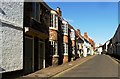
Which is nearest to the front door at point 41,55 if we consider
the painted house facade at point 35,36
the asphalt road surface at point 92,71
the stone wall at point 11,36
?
the painted house facade at point 35,36

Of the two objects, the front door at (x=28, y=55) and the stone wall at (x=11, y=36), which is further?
the front door at (x=28, y=55)

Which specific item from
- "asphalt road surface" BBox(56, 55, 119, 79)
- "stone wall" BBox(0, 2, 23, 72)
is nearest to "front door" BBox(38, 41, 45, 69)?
"asphalt road surface" BBox(56, 55, 119, 79)

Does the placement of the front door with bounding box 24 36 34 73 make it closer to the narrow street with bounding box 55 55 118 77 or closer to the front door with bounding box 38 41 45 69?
the narrow street with bounding box 55 55 118 77

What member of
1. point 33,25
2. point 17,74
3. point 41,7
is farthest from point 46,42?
point 17,74

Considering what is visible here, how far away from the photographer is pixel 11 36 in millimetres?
15469

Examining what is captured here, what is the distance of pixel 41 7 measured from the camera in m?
24.1

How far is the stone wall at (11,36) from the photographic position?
14273mm

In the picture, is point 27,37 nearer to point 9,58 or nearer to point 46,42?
point 9,58

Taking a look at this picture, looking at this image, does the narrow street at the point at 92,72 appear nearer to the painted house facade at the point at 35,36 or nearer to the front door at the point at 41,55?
the painted house facade at the point at 35,36

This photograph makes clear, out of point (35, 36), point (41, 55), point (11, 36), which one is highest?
point (35, 36)

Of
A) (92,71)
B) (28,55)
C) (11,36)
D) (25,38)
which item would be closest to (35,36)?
(28,55)

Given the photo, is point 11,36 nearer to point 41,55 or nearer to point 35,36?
point 35,36

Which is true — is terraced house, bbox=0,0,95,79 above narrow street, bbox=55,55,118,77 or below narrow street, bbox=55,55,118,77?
above

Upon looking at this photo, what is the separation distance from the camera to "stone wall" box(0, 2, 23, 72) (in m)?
14.3
